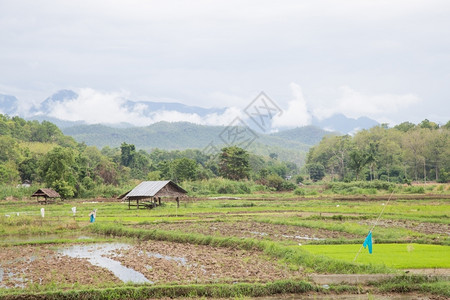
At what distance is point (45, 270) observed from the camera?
14.5 m

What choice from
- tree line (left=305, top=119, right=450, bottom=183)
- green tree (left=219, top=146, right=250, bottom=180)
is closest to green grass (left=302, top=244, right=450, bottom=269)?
tree line (left=305, top=119, right=450, bottom=183)

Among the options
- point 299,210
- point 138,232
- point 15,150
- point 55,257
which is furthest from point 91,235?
point 15,150

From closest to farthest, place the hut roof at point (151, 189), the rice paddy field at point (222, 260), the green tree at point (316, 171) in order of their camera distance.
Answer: the rice paddy field at point (222, 260) → the hut roof at point (151, 189) → the green tree at point (316, 171)

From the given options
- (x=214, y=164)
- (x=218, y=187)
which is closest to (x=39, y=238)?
(x=218, y=187)

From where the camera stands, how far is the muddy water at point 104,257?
1362 centimetres

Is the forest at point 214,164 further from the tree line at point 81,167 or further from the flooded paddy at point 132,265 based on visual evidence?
the flooded paddy at point 132,265

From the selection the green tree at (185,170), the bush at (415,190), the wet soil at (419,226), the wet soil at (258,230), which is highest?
the green tree at (185,170)

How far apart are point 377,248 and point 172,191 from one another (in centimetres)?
2238

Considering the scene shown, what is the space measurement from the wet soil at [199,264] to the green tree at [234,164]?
5266 centimetres

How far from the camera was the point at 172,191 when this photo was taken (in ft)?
121

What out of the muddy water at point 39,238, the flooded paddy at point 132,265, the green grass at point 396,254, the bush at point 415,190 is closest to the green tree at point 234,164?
the bush at point 415,190

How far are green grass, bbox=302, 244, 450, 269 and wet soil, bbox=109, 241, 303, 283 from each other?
199 centimetres

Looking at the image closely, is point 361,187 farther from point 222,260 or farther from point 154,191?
point 222,260

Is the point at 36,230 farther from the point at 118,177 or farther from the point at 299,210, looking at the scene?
the point at 118,177
